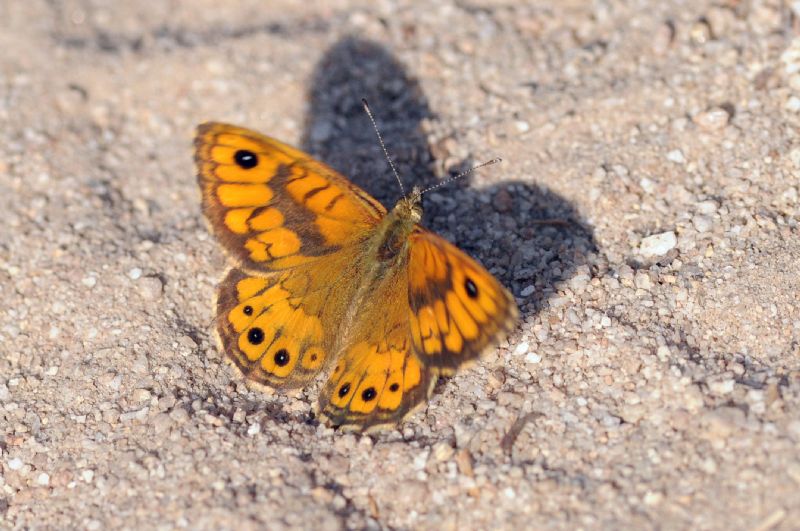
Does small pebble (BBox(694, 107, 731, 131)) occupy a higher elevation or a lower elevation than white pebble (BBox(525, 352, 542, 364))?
higher

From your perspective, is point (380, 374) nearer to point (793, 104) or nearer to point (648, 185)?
point (648, 185)

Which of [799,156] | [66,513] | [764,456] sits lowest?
[66,513]

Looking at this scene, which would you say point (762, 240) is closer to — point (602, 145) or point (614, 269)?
point (614, 269)

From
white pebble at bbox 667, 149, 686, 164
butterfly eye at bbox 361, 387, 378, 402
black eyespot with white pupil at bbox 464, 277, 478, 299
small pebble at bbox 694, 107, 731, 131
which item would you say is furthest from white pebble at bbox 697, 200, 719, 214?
butterfly eye at bbox 361, 387, 378, 402

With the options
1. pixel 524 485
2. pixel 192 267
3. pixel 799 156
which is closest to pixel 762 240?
pixel 799 156

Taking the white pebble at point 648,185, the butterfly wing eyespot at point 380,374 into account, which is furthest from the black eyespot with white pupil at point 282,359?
the white pebble at point 648,185

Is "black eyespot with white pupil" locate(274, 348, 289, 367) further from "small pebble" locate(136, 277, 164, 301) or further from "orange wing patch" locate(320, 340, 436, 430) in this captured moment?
"small pebble" locate(136, 277, 164, 301)
